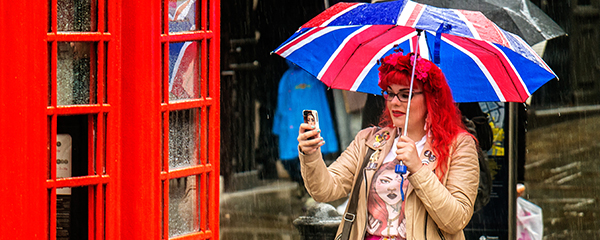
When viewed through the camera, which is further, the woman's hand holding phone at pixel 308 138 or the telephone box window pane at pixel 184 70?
the telephone box window pane at pixel 184 70

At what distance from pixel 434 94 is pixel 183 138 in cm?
152

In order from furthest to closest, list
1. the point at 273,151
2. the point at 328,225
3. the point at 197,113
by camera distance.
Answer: the point at 273,151 < the point at 328,225 < the point at 197,113

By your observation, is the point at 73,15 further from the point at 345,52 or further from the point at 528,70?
the point at 528,70

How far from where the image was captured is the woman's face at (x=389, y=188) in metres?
3.99

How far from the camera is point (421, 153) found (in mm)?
4090

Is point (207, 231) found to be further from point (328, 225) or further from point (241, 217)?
point (241, 217)

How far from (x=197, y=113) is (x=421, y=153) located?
1411 millimetres

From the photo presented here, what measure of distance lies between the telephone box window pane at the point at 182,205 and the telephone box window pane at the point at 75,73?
72cm

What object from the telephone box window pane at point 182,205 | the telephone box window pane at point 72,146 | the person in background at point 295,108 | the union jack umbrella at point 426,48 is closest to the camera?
the union jack umbrella at point 426,48

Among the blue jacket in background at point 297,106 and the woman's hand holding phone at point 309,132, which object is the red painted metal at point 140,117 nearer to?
the woman's hand holding phone at point 309,132

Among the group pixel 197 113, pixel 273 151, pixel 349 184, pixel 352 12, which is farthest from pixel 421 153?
pixel 273 151

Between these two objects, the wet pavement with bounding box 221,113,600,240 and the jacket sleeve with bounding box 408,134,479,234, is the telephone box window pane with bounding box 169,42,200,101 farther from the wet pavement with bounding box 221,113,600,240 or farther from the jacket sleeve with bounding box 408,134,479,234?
the wet pavement with bounding box 221,113,600,240

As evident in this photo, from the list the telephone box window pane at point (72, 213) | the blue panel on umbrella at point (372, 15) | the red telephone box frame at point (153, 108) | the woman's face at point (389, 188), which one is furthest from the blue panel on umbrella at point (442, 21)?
the telephone box window pane at point (72, 213)

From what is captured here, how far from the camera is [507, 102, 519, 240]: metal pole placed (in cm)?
624
